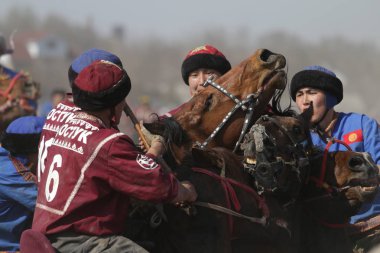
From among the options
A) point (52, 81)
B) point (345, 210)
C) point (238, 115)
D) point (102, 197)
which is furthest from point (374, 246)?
point (52, 81)

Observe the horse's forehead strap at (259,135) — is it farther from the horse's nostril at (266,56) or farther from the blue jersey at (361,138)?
the blue jersey at (361,138)

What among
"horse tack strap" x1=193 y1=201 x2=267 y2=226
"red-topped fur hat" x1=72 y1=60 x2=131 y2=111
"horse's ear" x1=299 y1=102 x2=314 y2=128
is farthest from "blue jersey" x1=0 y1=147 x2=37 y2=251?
"horse's ear" x1=299 y1=102 x2=314 y2=128

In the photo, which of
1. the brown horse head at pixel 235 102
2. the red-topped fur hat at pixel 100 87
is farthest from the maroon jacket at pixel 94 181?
the brown horse head at pixel 235 102

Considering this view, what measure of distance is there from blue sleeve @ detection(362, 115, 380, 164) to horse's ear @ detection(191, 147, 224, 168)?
2.04 metres

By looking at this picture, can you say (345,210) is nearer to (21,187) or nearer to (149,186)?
(149,186)

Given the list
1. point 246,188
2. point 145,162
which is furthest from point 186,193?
point 246,188

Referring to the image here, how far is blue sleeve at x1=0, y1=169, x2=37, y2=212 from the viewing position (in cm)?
638

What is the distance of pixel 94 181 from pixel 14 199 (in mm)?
1771

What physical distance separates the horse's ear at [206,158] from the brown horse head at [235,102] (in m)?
0.49

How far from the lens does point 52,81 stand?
221 feet

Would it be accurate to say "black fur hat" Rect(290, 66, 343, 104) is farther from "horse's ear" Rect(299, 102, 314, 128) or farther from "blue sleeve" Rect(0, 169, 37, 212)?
"blue sleeve" Rect(0, 169, 37, 212)

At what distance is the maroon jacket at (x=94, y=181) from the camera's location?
4.88 m

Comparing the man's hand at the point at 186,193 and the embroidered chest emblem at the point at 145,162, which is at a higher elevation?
the embroidered chest emblem at the point at 145,162

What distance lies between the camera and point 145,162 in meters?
4.93
